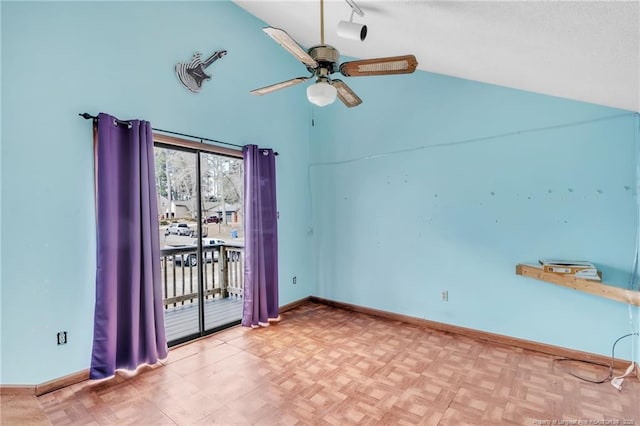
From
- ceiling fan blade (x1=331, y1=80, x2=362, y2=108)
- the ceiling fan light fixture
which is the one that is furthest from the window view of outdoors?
the ceiling fan light fixture

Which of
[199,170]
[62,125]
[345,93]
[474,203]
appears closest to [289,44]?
[345,93]

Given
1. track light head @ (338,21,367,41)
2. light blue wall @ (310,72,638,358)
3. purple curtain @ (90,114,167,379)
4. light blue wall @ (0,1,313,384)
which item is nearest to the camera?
track light head @ (338,21,367,41)

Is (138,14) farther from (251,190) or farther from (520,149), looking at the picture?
(520,149)

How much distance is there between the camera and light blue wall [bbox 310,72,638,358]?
2703 mm

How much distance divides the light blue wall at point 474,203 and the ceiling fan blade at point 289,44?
7.42 ft

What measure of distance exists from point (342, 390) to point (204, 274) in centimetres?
246

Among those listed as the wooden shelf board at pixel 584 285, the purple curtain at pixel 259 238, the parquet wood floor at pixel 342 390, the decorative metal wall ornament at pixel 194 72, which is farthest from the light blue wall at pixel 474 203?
the decorative metal wall ornament at pixel 194 72

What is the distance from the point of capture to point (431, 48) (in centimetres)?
256

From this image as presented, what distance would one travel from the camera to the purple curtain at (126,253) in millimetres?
2504

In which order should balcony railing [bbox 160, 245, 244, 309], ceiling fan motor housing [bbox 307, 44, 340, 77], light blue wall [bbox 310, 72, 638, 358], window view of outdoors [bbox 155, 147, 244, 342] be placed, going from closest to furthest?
ceiling fan motor housing [bbox 307, 44, 340, 77] < light blue wall [bbox 310, 72, 638, 358] < window view of outdoors [bbox 155, 147, 244, 342] < balcony railing [bbox 160, 245, 244, 309]

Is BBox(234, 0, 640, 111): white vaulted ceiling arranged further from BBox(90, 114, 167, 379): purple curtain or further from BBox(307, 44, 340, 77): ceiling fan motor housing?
BBox(90, 114, 167, 379): purple curtain

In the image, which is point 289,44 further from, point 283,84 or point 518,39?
point 518,39

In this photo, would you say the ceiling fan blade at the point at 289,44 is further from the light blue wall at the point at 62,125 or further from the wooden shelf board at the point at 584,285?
the wooden shelf board at the point at 584,285

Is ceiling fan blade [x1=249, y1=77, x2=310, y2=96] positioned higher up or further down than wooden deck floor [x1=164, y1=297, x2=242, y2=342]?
higher up
